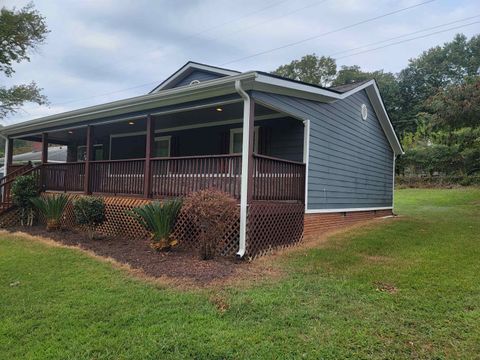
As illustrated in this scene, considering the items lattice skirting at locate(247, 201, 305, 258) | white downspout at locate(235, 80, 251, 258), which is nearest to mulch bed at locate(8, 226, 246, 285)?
white downspout at locate(235, 80, 251, 258)

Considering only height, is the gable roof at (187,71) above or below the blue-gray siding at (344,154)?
above

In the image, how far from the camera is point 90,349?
380 cm

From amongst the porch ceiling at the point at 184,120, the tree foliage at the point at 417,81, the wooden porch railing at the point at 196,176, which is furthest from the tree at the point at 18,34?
the tree foliage at the point at 417,81

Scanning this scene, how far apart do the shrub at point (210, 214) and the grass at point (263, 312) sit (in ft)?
4.32

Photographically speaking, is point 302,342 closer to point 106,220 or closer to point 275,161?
point 275,161

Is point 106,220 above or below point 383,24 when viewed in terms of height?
below

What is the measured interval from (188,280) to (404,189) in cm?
2376

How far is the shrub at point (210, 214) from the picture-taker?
6629mm

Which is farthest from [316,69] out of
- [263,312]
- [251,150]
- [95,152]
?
[263,312]

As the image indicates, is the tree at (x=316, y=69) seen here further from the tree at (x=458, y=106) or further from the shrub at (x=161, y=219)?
the shrub at (x=161, y=219)

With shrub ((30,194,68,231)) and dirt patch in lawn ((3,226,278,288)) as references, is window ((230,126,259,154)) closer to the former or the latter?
dirt patch in lawn ((3,226,278,288))

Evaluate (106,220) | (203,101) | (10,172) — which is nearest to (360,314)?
(203,101)

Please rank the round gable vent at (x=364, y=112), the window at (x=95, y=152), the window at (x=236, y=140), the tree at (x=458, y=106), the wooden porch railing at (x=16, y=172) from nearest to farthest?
the window at (x=236, y=140) → the round gable vent at (x=364, y=112) → the wooden porch railing at (x=16, y=172) → the tree at (x=458, y=106) → the window at (x=95, y=152)

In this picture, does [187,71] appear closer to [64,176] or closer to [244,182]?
[64,176]
